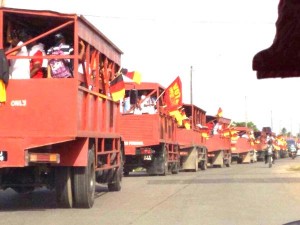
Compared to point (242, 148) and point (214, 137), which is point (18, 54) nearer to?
point (214, 137)

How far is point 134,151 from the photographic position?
22.4 m

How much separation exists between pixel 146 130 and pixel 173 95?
2818mm

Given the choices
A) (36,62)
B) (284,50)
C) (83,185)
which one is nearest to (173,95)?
(83,185)

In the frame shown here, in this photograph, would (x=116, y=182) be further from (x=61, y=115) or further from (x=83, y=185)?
(x=61, y=115)

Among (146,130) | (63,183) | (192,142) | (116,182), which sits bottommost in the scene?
(116,182)

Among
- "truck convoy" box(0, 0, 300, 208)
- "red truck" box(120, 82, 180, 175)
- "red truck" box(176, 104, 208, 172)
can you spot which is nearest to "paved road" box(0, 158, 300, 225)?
"truck convoy" box(0, 0, 300, 208)

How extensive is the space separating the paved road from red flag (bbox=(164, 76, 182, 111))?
6976mm

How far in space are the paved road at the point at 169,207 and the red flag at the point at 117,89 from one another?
238 centimetres

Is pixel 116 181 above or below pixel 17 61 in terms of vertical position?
below

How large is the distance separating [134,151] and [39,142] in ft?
38.7

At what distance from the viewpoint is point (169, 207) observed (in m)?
12.5

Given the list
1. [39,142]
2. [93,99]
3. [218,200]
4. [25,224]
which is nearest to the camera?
[25,224]

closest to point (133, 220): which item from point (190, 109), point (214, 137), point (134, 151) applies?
point (134, 151)

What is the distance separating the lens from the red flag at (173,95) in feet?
79.5
